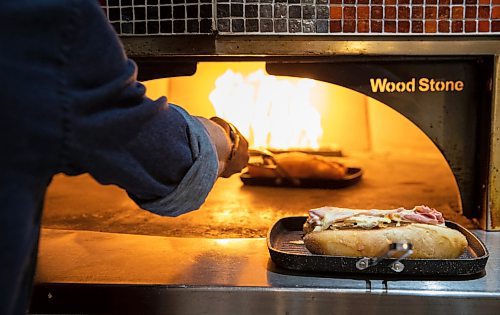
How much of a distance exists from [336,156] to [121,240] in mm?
1147

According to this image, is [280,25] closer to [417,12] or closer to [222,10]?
[222,10]

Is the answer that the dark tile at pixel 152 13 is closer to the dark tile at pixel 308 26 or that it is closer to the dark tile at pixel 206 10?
the dark tile at pixel 206 10

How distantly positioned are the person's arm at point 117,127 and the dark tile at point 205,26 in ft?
1.44

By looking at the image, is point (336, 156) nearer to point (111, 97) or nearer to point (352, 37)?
point (352, 37)

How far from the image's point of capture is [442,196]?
1.73 m

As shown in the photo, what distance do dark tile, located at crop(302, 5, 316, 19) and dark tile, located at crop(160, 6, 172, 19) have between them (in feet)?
0.89

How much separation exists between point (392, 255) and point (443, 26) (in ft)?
1.71

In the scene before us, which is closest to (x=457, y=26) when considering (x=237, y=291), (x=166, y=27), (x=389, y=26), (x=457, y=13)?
(x=457, y=13)

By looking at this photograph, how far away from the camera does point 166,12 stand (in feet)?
4.33

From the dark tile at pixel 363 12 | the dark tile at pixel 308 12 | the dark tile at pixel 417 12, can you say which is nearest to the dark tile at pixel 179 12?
the dark tile at pixel 308 12

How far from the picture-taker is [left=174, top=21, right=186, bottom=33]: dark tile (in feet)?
4.28

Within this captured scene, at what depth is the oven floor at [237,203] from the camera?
1467 mm

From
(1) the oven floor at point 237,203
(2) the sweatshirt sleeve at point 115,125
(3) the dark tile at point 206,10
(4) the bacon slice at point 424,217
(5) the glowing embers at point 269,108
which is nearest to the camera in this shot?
(2) the sweatshirt sleeve at point 115,125

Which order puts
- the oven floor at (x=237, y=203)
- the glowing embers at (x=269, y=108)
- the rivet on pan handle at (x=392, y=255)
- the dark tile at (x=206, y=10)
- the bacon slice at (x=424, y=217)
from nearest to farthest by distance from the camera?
the rivet on pan handle at (x=392, y=255), the bacon slice at (x=424, y=217), the dark tile at (x=206, y=10), the oven floor at (x=237, y=203), the glowing embers at (x=269, y=108)
